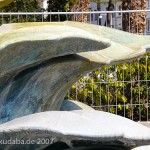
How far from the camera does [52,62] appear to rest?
4875 mm

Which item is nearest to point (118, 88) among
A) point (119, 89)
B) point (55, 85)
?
point (119, 89)

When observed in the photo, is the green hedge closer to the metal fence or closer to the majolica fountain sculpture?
the metal fence

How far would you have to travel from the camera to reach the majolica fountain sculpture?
4.16m

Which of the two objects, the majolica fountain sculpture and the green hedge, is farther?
the green hedge

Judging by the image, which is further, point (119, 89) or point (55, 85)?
point (119, 89)

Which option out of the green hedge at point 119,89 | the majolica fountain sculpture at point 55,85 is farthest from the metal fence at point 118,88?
the majolica fountain sculpture at point 55,85

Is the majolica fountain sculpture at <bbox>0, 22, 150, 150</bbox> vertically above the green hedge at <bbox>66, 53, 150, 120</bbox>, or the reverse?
the majolica fountain sculpture at <bbox>0, 22, 150, 150</bbox>

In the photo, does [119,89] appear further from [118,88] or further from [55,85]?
[55,85]

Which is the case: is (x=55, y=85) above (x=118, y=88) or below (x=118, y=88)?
above

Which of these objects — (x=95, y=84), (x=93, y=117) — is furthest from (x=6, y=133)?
(x=95, y=84)

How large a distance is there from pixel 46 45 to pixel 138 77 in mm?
5048

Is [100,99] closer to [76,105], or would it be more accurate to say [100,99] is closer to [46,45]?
[76,105]

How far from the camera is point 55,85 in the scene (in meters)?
5.05

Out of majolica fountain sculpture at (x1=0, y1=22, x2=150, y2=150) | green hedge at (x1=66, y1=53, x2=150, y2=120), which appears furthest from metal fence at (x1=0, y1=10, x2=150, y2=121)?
majolica fountain sculpture at (x1=0, y1=22, x2=150, y2=150)
